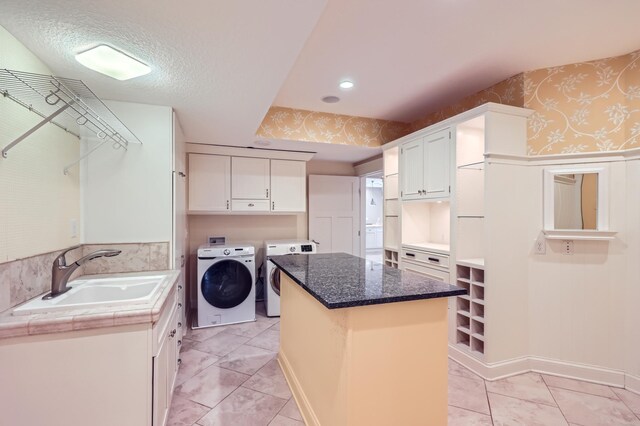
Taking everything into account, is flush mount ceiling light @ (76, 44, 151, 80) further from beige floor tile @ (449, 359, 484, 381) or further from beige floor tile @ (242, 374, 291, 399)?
beige floor tile @ (449, 359, 484, 381)

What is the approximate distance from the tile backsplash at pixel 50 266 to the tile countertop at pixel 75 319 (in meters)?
0.11

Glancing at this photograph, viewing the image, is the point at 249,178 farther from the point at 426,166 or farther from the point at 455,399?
the point at 455,399

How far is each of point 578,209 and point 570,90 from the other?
0.94m

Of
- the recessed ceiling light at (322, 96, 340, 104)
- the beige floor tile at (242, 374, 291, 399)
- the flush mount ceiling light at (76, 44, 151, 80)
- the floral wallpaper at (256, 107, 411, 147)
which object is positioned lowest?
the beige floor tile at (242, 374, 291, 399)

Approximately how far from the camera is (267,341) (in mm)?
2973

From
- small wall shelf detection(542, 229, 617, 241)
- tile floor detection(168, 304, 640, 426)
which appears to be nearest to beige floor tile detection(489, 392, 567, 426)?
tile floor detection(168, 304, 640, 426)

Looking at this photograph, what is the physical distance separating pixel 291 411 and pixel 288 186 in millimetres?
2652

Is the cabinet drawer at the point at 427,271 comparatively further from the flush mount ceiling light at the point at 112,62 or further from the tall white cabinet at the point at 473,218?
the flush mount ceiling light at the point at 112,62

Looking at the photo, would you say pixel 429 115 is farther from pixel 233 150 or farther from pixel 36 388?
pixel 36 388

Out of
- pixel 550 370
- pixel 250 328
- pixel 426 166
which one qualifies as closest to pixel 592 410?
pixel 550 370

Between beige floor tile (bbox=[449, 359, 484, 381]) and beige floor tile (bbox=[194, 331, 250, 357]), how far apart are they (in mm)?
1942

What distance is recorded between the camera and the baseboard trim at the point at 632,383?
2.07 meters

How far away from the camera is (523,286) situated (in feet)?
7.81

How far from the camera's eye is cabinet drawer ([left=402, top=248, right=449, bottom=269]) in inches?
106
